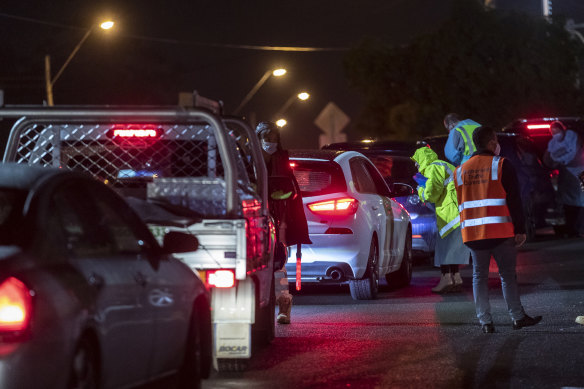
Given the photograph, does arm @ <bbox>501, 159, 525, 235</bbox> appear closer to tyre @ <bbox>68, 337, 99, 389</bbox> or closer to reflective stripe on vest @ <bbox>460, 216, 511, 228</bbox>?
reflective stripe on vest @ <bbox>460, 216, 511, 228</bbox>

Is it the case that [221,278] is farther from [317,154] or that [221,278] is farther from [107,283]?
[317,154]

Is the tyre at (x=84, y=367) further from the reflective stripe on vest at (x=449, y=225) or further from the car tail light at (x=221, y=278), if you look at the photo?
the reflective stripe on vest at (x=449, y=225)

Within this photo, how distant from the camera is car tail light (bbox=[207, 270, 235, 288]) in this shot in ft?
27.4

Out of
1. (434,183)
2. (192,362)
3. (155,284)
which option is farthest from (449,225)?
(155,284)

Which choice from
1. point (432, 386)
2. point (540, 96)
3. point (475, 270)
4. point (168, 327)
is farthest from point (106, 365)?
point (540, 96)

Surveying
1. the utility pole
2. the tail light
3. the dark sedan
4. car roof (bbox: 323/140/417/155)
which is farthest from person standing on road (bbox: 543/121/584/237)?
the utility pole

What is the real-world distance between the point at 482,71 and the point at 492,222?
59.4 metres

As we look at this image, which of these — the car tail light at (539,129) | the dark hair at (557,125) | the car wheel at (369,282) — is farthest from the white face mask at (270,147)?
the car tail light at (539,129)

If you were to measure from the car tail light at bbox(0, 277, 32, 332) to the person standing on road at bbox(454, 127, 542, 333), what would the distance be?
6314 millimetres

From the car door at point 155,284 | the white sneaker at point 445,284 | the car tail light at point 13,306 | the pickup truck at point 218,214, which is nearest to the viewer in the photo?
the car tail light at point 13,306

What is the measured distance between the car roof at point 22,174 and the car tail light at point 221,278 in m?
2.02

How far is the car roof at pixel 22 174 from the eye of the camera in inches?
245

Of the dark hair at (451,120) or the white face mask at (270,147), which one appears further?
the dark hair at (451,120)

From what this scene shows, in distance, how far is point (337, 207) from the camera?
45.7ft
